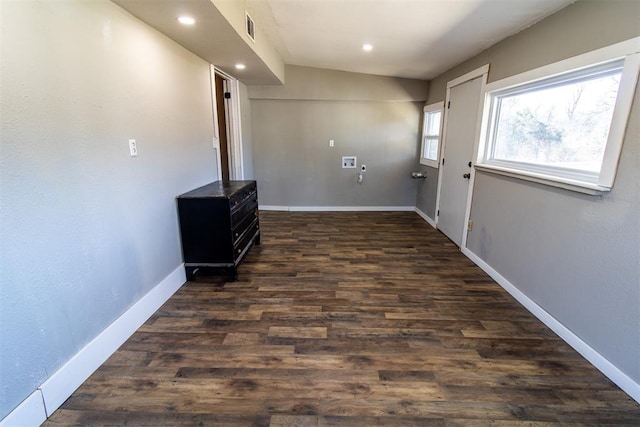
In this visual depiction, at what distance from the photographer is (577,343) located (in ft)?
6.48

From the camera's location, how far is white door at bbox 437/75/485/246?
3.50 metres

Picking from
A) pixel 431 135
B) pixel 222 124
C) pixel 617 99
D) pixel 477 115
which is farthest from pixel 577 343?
pixel 222 124

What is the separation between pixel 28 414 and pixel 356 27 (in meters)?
3.49

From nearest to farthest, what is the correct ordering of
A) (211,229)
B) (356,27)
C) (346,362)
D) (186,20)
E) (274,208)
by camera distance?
(346,362) → (186,20) → (211,229) → (356,27) → (274,208)

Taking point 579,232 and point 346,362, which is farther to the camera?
point 579,232

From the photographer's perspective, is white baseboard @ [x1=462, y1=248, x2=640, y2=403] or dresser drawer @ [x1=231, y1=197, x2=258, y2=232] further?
dresser drawer @ [x1=231, y1=197, x2=258, y2=232]

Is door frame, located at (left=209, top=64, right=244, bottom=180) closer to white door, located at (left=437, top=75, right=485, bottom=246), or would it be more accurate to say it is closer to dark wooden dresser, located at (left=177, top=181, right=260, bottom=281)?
dark wooden dresser, located at (left=177, top=181, right=260, bottom=281)

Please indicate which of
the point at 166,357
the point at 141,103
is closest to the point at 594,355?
the point at 166,357

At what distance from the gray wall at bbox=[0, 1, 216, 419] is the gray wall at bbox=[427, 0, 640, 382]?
2937 mm

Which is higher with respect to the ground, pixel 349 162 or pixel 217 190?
pixel 349 162

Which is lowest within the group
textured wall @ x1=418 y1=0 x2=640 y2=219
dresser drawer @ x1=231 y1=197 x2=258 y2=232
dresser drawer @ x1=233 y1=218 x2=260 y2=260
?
dresser drawer @ x1=233 y1=218 x2=260 y2=260

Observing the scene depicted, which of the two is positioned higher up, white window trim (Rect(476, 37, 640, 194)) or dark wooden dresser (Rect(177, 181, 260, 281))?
white window trim (Rect(476, 37, 640, 194))

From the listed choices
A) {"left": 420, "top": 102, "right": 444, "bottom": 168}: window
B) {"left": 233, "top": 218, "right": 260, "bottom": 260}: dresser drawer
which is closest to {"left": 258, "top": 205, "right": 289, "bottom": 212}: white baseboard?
{"left": 233, "top": 218, "right": 260, "bottom": 260}: dresser drawer

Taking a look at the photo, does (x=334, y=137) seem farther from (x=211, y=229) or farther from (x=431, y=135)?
(x=211, y=229)
